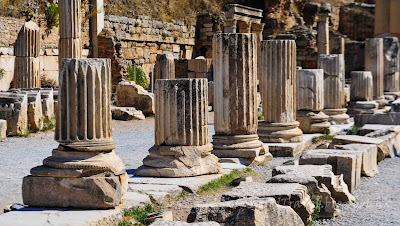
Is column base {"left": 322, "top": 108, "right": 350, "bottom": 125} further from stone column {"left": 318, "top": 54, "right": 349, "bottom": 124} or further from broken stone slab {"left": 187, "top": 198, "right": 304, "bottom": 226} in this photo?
broken stone slab {"left": 187, "top": 198, "right": 304, "bottom": 226}

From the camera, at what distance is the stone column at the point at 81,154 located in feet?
20.6

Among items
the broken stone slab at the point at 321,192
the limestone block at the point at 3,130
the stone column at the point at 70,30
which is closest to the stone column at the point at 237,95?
the broken stone slab at the point at 321,192

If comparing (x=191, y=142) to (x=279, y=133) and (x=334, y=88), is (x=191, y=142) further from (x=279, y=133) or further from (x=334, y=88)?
(x=334, y=88)

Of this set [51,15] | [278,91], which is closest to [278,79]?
[278,91]

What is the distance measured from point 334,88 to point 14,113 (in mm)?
7689

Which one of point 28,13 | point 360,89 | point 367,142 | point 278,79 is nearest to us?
point 367,142

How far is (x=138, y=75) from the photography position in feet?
82.0

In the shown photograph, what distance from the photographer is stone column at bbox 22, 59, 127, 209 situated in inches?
247

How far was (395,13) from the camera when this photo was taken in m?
29.9

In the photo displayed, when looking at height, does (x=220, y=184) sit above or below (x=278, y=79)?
below

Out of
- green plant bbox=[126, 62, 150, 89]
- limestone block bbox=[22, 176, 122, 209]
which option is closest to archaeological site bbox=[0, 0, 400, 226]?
limestone block bbox=[22, 176, 122, 209]

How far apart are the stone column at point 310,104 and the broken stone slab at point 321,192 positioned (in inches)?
252

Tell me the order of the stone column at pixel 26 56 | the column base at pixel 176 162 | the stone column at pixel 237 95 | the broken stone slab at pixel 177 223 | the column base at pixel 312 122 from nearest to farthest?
the broken stone slab at pixel 177 223
the column base at pixel 176 162
the stone column at pixel 237 95
the column base at pixel 312 122
the stone column at pixel 26 56

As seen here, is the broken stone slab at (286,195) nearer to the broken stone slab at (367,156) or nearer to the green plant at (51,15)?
the broken stone slab at (367,156)
